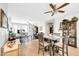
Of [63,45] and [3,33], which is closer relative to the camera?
[3,33]

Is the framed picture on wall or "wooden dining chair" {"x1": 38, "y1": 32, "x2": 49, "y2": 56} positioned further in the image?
"wooden dining chair" {"x1": 38, "y1": 32, "x2": 49, "y2": 56}

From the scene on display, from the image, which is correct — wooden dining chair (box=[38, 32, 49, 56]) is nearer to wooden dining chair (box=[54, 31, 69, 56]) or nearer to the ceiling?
wooden dining chair (box=[54, 31, 69, 56])

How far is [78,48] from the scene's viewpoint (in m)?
1.88

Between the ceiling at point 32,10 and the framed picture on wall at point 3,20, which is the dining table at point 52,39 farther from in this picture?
the framed picture on wall at point 3,20

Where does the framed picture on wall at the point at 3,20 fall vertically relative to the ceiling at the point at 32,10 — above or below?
below

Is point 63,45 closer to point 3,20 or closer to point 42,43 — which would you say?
point 42,43

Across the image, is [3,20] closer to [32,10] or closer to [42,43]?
[32,10]

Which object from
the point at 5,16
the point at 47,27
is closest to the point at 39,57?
the point at 47,27

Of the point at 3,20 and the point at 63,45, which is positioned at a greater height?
the point at 3,20

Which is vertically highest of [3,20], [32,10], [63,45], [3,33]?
[32,10]

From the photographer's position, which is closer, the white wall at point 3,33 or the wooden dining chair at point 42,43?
the white wall at point 3,33

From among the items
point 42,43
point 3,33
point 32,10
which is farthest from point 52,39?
point 3,33

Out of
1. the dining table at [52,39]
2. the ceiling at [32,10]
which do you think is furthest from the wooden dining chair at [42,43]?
the ceiling at [32,10]

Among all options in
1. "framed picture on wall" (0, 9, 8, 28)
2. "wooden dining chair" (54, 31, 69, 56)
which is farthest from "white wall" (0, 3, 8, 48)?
"wooden dining chair" (54, 31, 69, 56)
